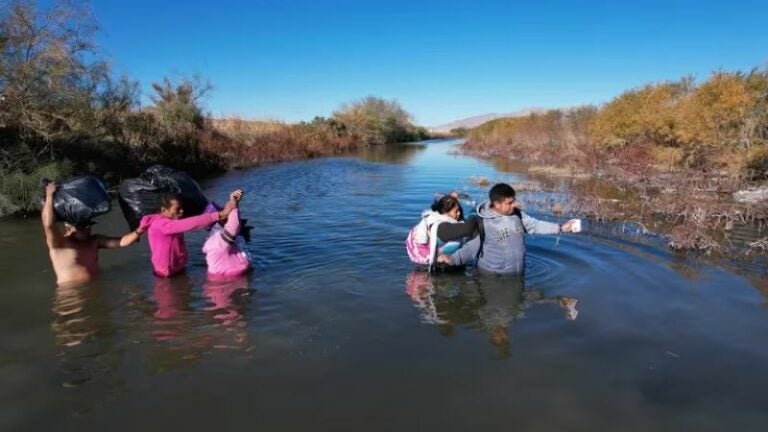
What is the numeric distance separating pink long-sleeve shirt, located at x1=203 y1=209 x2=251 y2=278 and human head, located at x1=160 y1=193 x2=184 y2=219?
59 centimetres

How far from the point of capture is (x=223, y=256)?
23.4 ft

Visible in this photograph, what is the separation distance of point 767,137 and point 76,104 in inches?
862

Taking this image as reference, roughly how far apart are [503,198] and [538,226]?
0.64 metres

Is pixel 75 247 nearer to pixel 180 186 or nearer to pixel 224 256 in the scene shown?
pixel 180 186

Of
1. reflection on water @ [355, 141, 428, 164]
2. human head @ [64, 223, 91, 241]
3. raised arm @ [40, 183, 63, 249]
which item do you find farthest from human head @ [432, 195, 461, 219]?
reflection on water @ [355, 141, 428, 164]

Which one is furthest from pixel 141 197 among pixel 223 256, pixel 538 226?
pixel 538 226

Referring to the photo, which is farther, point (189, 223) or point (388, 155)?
point (388, 155)

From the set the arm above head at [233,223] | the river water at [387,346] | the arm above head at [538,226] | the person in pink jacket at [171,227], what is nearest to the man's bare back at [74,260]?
the river water at [387,346]

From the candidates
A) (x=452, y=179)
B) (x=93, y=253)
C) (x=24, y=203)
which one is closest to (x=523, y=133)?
(x=452, y=179)

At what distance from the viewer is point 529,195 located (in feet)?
51.1

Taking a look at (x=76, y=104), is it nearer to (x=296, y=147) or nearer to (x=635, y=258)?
(x=635, y=258)

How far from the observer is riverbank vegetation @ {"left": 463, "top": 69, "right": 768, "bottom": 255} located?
11.3m

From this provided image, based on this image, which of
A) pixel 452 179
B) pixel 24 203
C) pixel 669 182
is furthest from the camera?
pixel 452 179

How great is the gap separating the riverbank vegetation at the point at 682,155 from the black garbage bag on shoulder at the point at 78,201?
889 cm
